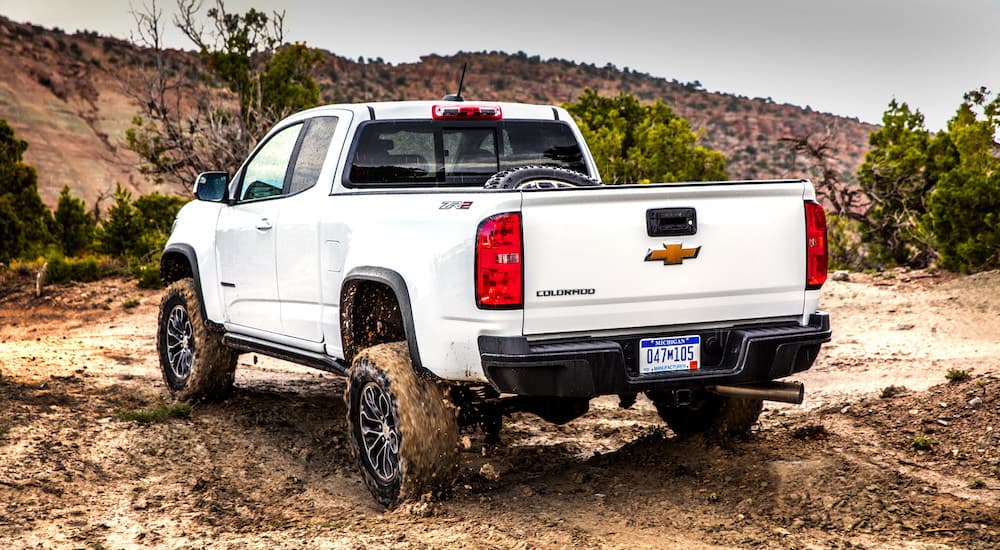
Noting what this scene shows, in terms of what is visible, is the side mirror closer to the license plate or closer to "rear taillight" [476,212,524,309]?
"rear taillight" [476,212,524,309]

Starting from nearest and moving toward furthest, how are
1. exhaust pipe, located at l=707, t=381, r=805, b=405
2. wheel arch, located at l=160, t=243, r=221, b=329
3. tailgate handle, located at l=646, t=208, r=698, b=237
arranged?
tailgate handle, located at l=646, t=208, r=698, b=237 → exhaust pipe, located at l=707, t=381, r=805, b=405 → wheel arch, located at l=160, t=243, r=221, b=329

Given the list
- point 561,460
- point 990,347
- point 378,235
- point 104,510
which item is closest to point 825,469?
point 561,460

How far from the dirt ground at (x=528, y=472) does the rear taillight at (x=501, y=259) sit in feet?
3.56

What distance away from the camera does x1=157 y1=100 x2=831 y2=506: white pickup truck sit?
4.52 m

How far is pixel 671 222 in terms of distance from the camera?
4.76 m

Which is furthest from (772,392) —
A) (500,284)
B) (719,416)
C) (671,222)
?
(500,284)

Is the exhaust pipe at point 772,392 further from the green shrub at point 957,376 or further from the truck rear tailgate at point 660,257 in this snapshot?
the green shrub at point 957,376

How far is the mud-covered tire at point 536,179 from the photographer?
221 inches

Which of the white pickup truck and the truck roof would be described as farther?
the truck roof

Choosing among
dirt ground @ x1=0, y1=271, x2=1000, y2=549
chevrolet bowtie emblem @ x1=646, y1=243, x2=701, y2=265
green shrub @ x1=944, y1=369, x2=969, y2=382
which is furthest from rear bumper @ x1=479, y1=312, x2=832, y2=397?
green shrub @ x1=944, y1=369, x2=969, y2=382

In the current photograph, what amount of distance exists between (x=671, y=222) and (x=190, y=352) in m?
4.32

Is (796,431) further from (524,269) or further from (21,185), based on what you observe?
(21,185)

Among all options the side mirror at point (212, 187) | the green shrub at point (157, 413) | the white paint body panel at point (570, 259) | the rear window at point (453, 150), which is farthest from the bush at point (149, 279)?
the white paint body panel at point (570, 259)

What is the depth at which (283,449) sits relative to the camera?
6.64m
